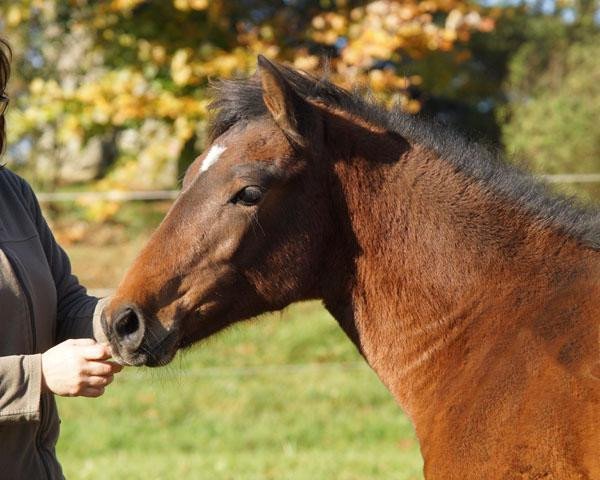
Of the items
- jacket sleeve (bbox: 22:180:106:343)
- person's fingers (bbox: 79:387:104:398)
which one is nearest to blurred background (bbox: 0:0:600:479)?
jacket sleeve (bbox: 22:180:106:343)

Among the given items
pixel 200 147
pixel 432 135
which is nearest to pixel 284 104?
pixel 432 135

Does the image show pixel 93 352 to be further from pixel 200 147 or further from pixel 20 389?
pixel 200 147

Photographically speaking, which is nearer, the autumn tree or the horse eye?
the horse eye

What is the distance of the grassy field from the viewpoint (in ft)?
19.8

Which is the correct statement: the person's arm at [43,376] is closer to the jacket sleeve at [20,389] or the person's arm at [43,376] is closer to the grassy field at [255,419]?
the jacket sleeve at [20,389]

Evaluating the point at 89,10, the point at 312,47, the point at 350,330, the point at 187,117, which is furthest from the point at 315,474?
the point at 89,10

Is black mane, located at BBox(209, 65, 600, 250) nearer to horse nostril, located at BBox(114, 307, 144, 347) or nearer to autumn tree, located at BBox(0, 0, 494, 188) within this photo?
horse nostril, located at BBox(114, 307, 144, 347)

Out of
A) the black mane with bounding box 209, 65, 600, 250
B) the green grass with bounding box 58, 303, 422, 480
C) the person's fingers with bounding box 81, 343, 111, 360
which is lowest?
the green grass with bounding box 58, 303, 422, 480

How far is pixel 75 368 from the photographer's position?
2725mm

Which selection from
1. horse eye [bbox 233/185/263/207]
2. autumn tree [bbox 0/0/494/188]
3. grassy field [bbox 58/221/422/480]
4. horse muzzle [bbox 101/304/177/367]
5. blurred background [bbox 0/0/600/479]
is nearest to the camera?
horse muzzle [bbox 101/304/177/367]

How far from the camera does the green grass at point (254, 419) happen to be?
6023 mm

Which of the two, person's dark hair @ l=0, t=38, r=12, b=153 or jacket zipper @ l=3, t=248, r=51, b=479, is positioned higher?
person's dark hair @ l=0, t=38, r=12, b=153

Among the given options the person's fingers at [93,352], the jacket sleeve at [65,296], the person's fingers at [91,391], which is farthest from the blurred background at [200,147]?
the person's fingers at [93,352]

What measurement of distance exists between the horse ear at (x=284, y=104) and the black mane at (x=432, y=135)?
0.11 metres
